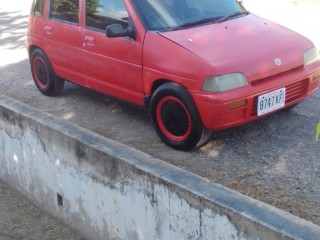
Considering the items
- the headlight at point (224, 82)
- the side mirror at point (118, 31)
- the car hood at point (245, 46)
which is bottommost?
the headlight at point (224, 82)

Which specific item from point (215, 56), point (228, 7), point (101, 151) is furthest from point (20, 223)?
point (228, 7)

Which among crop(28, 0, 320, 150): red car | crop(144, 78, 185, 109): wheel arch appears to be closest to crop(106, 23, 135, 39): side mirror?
crop(28, 0, 320, 150): red car

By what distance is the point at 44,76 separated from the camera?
22.7 ft

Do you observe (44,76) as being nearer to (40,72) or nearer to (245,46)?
(40,72)

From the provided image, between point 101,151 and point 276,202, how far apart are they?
1561 millimetres

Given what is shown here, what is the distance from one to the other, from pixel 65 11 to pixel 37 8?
0.69 metres

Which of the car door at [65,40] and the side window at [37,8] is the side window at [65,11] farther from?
the side window at [37,8]

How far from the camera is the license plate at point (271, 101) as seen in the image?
484 centimetres

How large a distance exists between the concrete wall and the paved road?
0.47 metres

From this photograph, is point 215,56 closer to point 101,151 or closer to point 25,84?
point 101,151

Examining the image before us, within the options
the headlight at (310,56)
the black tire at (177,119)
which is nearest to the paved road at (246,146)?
the black tire at (177,119)

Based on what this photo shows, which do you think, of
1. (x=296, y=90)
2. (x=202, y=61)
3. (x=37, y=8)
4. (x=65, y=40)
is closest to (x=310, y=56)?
(x=296, y=90)

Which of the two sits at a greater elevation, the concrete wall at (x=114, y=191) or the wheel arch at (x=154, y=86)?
the wheel arch at (x=154, y=86)

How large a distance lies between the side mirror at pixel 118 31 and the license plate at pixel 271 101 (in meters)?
1.39
